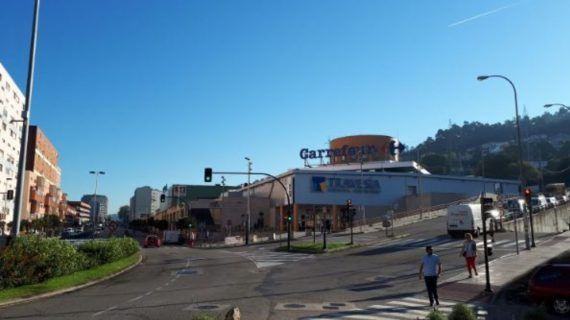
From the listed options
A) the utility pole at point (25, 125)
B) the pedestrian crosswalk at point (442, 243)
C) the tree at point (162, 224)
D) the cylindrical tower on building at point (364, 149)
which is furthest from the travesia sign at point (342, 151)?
the utility pole at point (25, 125)

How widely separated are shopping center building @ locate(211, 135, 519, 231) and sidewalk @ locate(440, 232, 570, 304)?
117ft

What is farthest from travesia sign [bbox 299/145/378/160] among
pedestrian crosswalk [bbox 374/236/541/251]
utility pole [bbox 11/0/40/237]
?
utility pole [bbox 11/0/40/237]

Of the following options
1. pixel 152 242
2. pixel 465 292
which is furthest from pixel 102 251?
pixel 152 242

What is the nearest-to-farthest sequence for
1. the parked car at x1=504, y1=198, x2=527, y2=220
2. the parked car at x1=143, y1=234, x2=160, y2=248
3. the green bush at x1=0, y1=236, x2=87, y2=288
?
the green bush at x1=0, y1=236, x2=87, y2=288 → the parked car at x1=504, y1=198, x2=527, y2=220 → the parked car at x1=143, y1=234, x2=160, y2=248

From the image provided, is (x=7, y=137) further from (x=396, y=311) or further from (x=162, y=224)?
(x=396, y=311)

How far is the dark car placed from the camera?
14109 mm

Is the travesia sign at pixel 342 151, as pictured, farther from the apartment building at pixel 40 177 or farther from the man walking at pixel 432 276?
the man walking at pixel 432 276

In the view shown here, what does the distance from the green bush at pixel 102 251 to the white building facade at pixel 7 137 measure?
58.9 meters

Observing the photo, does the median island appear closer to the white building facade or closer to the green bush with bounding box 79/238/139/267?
the green bush with bounding box 79/238/139/267

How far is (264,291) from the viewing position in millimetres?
17797

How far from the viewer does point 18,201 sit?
16.0 meters

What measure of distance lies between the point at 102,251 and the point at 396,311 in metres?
17.3

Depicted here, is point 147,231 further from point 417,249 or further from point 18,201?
point 18,201

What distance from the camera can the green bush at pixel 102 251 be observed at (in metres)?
24.8
